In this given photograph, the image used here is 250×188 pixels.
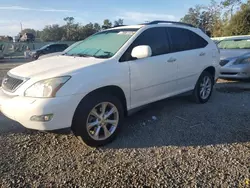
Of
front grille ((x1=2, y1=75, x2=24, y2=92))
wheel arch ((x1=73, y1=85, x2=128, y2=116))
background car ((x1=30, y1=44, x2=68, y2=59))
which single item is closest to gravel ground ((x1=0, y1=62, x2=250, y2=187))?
wheel arch ((x1=73, y1=85, x2=128, y2=116))

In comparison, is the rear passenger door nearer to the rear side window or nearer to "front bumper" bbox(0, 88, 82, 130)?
the rear side window

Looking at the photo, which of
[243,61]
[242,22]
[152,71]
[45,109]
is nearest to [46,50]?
[243,61]

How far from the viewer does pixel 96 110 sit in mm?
3602

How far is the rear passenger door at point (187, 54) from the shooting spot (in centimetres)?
484

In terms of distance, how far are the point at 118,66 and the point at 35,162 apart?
1.71 m

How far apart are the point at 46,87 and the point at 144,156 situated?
1.52 m

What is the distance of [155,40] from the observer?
14.8ft

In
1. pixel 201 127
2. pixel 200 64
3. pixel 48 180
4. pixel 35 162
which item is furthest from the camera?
pixel 200 64

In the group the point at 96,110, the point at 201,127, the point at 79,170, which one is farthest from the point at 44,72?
the point at 201,127

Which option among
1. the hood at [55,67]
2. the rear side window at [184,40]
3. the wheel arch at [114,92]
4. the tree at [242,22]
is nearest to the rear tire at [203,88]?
the rear side window at [184,40]

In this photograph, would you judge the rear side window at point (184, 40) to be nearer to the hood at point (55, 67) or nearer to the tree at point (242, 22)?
the hood at point (55, 67)

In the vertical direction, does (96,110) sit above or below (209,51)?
below

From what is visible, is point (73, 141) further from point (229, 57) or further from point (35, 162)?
point (229, 57)

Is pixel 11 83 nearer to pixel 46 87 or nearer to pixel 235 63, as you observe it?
pixel 46 87
